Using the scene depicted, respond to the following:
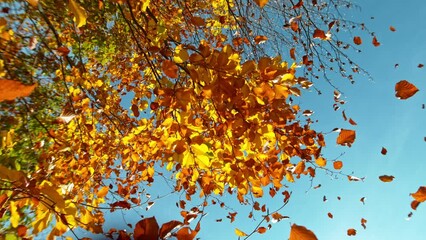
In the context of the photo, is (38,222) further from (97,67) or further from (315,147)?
(97,67)

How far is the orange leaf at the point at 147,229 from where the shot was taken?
0.65 metres

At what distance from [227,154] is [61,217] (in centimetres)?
136

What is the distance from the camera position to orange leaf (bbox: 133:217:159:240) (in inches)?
25.7

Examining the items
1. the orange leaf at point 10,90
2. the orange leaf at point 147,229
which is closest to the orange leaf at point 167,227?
the orange leaf at point 147,229

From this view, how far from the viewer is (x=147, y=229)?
0.65m

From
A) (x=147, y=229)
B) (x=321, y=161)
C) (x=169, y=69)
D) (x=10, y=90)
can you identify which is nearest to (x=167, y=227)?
(x=147, y=229)

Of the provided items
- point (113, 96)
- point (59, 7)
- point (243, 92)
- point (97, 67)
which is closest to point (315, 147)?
point (243, 92)

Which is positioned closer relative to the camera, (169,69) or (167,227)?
(167,227)

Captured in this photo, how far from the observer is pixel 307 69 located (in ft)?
14.1

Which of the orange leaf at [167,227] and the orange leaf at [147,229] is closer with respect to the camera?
the orange leaf at [147,229]

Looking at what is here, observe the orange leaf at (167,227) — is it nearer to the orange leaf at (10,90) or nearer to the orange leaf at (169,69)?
the orange leaf at (10,90)

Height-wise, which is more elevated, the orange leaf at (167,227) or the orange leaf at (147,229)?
the orange leaf at (167,227)

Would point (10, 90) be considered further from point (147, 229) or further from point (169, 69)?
point (169, 69)

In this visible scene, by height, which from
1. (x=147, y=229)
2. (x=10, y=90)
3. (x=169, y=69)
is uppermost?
(x=169, y=69)
